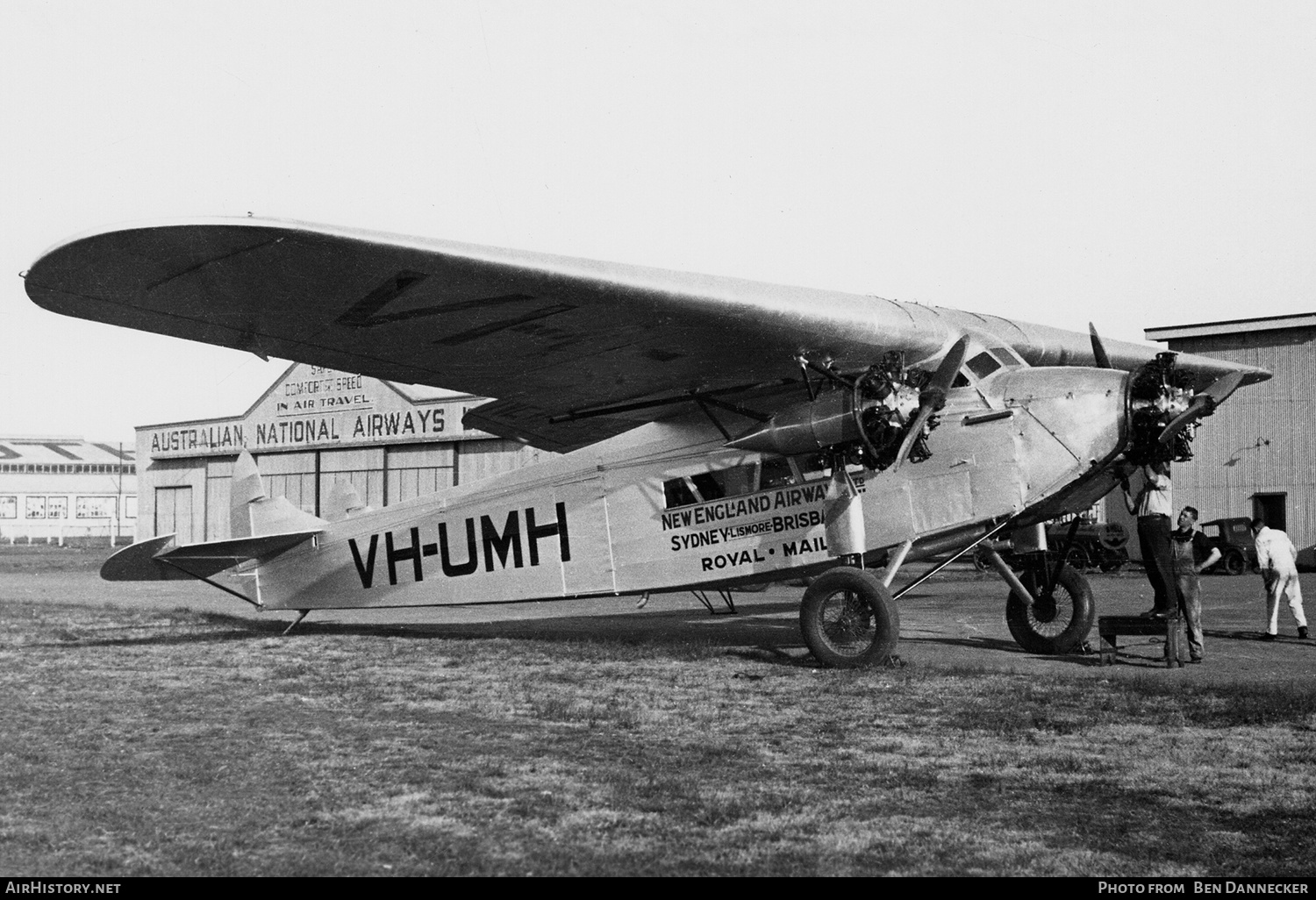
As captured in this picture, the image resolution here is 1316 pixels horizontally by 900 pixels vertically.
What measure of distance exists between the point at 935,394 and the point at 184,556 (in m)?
9.04

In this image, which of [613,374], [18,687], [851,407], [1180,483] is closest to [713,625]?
[613,374]

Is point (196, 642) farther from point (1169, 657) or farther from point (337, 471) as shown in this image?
point (337, 471)

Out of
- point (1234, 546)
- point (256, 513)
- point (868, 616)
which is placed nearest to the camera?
point (868, 616)

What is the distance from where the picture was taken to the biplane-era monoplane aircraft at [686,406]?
8.20 meters

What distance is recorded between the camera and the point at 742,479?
11320mm

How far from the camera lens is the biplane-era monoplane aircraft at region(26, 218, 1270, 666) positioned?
8195 millimetres

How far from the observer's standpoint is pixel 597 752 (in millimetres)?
6332

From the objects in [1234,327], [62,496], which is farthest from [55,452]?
[1234,327]

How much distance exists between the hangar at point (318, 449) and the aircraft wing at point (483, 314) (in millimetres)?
24107

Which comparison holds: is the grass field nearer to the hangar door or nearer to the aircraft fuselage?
the aircraft fuselage

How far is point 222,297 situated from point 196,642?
20.3ft

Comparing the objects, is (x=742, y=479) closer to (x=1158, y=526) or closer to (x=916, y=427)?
(x=916, y=427)

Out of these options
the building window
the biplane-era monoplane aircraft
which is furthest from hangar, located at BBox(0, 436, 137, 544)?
the biplane-era monoplane aircraft

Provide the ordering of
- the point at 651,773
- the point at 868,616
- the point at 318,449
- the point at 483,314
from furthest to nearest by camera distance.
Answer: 1. the point at 318,449
2. the point at 868,616
3. the point at 483,314
4. the point at 651,773
